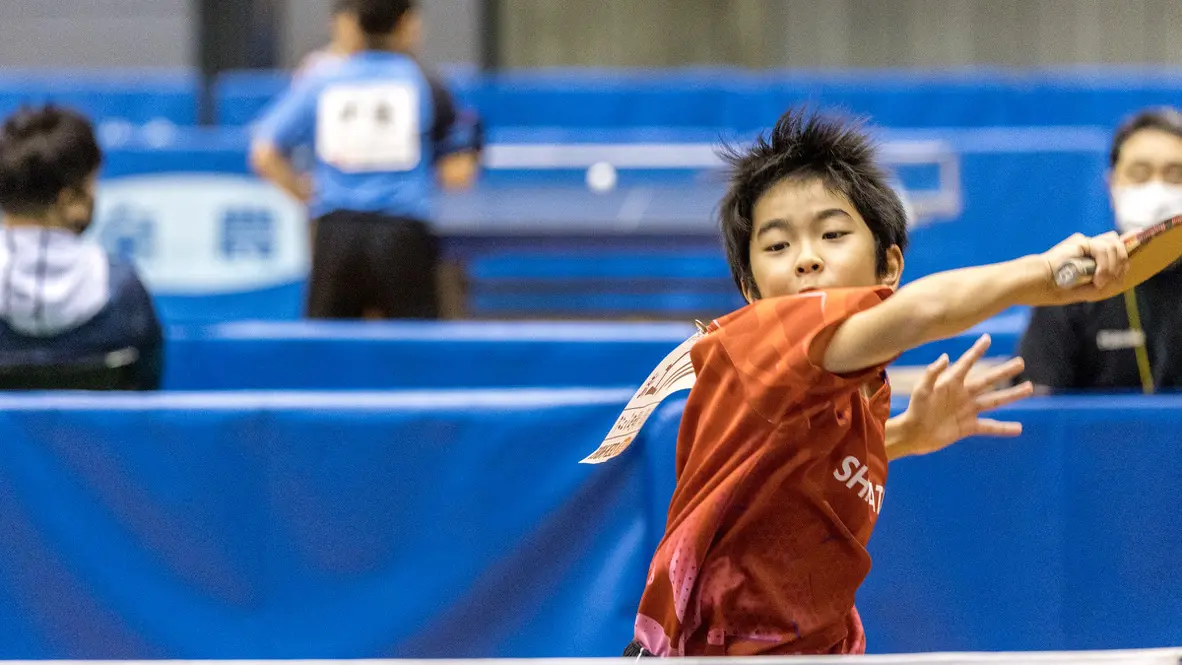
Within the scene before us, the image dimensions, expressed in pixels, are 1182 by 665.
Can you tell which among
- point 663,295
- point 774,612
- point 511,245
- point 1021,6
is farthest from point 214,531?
point 1021,6

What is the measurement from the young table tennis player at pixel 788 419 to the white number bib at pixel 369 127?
10.4 ft

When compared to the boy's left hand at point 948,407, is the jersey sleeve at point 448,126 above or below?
above

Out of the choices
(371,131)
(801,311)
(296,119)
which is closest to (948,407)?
(801,311)

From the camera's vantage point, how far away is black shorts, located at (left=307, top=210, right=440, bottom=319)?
489cm

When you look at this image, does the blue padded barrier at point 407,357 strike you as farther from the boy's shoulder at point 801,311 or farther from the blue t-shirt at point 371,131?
the boy's shoulder at point 801,311

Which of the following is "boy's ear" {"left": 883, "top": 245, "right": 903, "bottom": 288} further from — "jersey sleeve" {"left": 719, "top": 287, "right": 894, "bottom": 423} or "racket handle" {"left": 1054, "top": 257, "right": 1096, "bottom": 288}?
"racket handle" {"left": 1054, "top": 257, "right": 1096, "bottom": 288}

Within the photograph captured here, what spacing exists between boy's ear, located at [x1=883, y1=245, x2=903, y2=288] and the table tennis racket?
354mm

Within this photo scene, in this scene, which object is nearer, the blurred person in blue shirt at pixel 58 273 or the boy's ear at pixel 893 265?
the boy's ear at pixel 893 265

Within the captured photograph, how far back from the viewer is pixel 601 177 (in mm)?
7027

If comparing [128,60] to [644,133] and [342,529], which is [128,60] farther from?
[342,529]

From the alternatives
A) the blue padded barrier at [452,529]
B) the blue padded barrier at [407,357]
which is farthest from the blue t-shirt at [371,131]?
the blue padded barrier at [452,529]

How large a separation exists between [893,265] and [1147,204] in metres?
1.36

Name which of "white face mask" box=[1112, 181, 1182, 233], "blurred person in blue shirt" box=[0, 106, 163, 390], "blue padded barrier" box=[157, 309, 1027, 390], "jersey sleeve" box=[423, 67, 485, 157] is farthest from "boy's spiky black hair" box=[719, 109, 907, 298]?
"jersey sleeve" box=[423, 67, 485, 157]

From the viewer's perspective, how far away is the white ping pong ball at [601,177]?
6.93 metres
